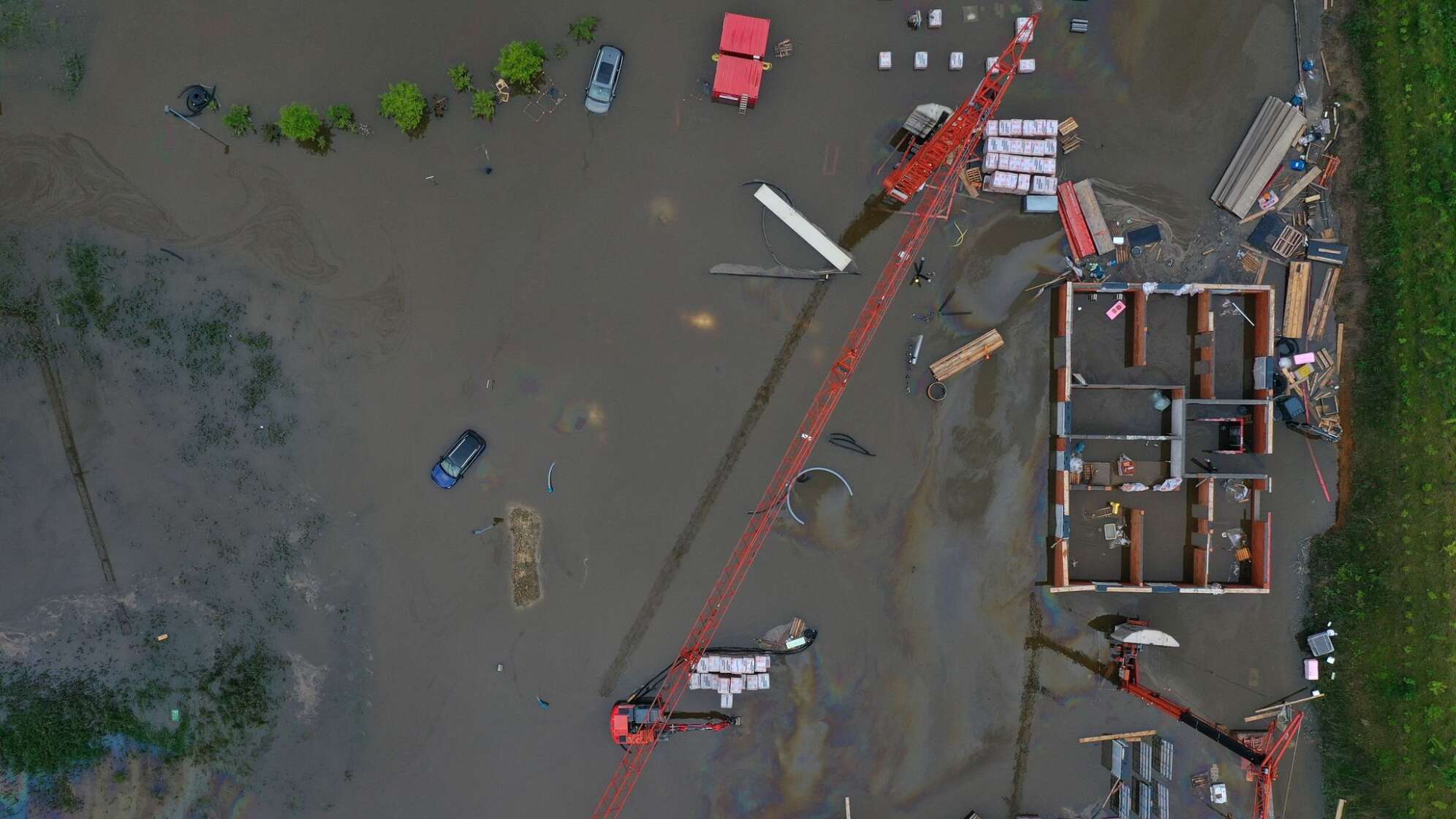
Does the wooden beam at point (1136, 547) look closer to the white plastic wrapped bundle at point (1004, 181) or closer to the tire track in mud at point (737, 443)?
the white plastic wrapped bundle at point (1004, 181)

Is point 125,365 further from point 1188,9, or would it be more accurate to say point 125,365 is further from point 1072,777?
point 1188,9

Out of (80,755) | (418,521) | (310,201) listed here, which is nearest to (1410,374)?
(418,521)

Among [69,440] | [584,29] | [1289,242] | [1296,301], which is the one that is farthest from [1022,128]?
[69,440]

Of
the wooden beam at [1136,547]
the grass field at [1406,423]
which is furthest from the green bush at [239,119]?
the grass field at [1406,423]

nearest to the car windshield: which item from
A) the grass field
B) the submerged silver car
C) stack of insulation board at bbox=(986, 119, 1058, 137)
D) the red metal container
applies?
the submerged silver car

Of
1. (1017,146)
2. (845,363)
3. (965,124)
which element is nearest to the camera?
(1017,146)

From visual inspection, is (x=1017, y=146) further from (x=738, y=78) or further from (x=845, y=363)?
(x=738, y=78)

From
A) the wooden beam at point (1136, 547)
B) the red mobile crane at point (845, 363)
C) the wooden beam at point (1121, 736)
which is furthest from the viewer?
the wooden beam at point (1121, 736)
